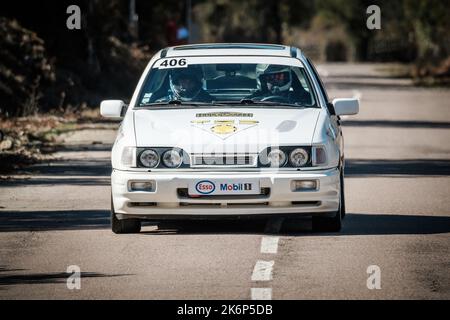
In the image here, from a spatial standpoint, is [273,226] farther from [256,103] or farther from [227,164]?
[227,164]

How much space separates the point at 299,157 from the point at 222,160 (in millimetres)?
651

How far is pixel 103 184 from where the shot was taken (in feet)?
54.0

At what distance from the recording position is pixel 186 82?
1292 centimetres

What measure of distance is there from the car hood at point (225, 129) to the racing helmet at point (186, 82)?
61cm

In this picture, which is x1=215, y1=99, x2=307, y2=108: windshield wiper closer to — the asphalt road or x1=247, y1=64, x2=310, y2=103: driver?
x1=247, y1=64, x2=310, y2=103: driver

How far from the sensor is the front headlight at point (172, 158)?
1158cm

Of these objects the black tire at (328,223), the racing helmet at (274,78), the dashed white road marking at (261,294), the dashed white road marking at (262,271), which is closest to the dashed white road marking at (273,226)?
the black tire at (328,223)

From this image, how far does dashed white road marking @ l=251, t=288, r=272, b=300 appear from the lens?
29.2ft

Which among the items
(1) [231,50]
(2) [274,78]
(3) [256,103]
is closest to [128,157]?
(3) [256,103]

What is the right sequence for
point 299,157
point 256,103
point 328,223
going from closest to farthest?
1. point 299,157
2. point 328,223
3. point 256,103

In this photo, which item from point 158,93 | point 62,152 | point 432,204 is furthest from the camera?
point 62,152
